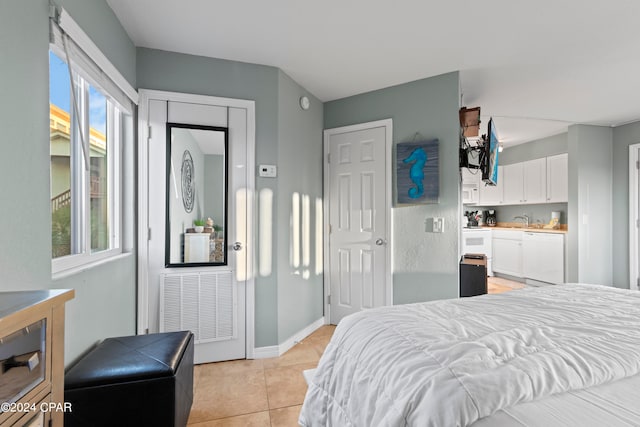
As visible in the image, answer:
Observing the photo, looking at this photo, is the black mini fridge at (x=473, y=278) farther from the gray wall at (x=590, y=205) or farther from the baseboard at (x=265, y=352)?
the gray wall at (x=590, y=205)

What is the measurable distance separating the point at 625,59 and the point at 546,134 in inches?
105

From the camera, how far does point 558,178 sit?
4.91 metres

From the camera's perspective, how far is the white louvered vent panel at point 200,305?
8.14 feet

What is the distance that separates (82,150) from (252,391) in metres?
1.77

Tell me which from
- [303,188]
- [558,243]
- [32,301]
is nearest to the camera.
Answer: [32,301]

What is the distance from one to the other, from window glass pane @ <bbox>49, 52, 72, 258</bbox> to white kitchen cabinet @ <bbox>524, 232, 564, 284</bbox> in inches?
221

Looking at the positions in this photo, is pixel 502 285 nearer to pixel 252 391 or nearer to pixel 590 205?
pixel 590 205

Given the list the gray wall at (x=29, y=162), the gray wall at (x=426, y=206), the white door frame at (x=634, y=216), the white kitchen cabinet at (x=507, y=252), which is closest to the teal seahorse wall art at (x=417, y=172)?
the gray wall at (x=426, y=206)

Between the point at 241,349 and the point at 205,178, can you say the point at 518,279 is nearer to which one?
the point at 241,349

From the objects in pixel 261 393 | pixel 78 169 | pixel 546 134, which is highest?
pixel 546 134

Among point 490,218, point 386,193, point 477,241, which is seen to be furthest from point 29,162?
point 490,218

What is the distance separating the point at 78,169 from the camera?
1745mm

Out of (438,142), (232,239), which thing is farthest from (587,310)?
(232,239)

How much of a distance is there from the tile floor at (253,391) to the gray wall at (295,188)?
0.30 meters
